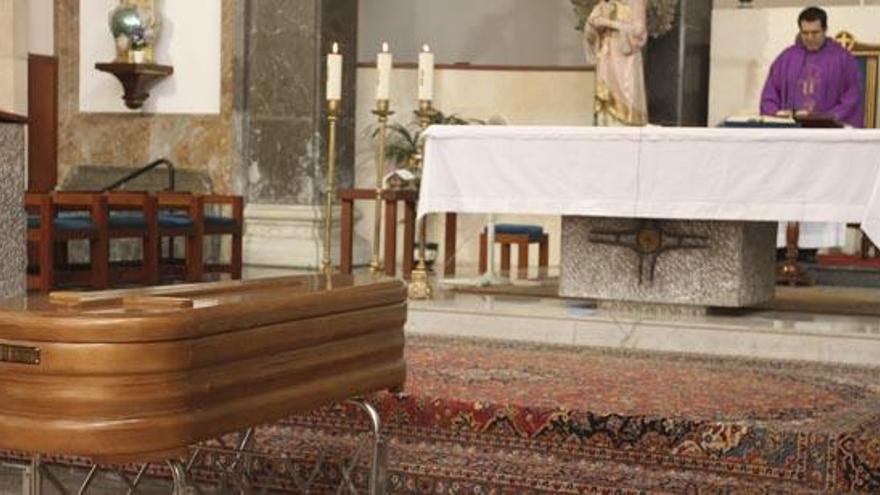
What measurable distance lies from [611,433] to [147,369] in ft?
7.64

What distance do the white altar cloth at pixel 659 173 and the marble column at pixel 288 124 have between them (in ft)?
12.5

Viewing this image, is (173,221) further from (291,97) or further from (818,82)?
(818,82)

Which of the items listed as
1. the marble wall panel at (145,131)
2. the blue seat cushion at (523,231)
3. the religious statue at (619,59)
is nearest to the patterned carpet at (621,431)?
the blue seat cushion at (523,231)

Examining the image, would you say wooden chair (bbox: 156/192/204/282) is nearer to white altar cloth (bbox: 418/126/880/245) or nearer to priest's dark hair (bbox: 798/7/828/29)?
white altar cloth (bbox: 418/126/880/245)

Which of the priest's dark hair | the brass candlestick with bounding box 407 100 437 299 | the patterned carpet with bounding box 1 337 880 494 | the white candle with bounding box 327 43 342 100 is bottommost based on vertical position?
the patterned carpet with bounding box 1 337 880 494

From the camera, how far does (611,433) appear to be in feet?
16.5

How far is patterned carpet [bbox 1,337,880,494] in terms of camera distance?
185 inches

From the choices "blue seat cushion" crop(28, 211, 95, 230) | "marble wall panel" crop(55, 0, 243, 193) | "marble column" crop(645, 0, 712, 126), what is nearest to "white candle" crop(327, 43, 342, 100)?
"blue seat cushion" crop(28, 211, 95, 230)

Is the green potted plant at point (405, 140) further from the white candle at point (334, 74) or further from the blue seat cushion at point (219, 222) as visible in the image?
the white candle at point (334, 74)

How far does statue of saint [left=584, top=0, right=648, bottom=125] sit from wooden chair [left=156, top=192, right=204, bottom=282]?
3006mm

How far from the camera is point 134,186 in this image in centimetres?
1200

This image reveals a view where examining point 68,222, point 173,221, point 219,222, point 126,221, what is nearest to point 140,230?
point 126,221

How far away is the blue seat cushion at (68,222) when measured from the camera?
9172 mm

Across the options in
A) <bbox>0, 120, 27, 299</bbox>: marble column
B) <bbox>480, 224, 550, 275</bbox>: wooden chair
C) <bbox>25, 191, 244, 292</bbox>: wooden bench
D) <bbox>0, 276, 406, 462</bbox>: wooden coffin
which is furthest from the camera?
<bbox>480, 224, 550, 275</bbox>: wooden chair
